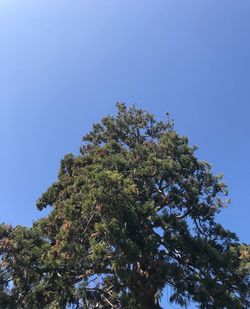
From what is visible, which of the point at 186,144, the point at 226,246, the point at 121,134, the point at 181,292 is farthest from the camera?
the point at 121,134

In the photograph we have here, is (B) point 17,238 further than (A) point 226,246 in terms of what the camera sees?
No

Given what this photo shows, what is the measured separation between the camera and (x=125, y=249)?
15.2 meters

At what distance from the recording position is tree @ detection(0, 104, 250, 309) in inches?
602

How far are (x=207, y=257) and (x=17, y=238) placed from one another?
7.38 metres

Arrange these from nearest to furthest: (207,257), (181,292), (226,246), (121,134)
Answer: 1. (181,292)
2. (207,257)
3. (226,246)
4. (121,134)

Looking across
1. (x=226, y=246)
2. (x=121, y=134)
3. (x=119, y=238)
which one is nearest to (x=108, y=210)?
(x=119, y=238)

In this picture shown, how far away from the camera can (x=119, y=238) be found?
14.9 meters

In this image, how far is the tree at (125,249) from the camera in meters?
15.3

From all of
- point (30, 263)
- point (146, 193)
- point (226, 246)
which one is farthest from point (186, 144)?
point (30, 263)

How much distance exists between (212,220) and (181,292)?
510 cm

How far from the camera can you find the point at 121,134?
24.7m

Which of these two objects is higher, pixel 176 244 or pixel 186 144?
pixel 186 144

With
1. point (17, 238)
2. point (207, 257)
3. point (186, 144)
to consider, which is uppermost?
point (186, 144)

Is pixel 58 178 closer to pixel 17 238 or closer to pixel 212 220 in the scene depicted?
pixel 17 238
